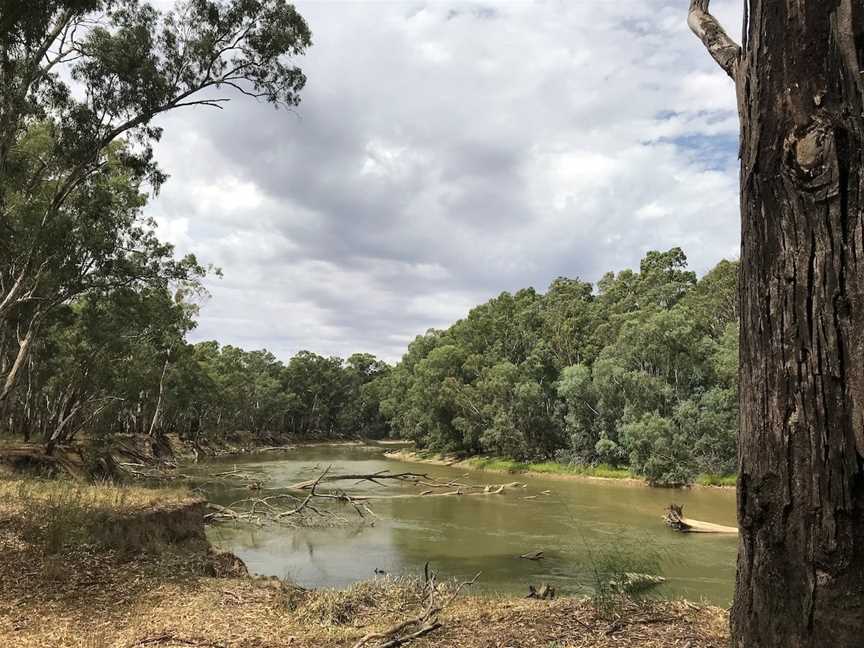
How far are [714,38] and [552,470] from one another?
37.5 metres

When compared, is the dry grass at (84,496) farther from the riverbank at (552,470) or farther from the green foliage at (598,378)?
the riverbank at (552,470)

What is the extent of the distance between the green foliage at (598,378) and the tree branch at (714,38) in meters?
30.4

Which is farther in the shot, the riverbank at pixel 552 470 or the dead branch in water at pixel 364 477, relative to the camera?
the riverbank at pixel 552 470

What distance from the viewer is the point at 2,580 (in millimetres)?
6316

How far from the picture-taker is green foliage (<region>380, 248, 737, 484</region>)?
1240 inches

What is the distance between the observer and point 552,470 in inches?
1502

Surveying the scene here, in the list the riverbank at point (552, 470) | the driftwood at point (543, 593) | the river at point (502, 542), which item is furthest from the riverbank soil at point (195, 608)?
the riverbank at point (552, 470)

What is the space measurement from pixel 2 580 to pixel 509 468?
36497 mm

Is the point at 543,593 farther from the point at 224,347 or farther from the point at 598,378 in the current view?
the point at 224,347

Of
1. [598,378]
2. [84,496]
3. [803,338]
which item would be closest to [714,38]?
[803,338]

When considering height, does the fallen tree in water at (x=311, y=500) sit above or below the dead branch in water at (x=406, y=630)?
below

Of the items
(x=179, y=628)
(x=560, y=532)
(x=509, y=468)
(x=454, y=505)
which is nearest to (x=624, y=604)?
(x=179, y=628)

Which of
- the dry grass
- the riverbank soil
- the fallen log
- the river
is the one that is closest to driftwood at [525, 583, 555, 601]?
the river

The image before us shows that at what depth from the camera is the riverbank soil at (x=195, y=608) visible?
14.9 ft
